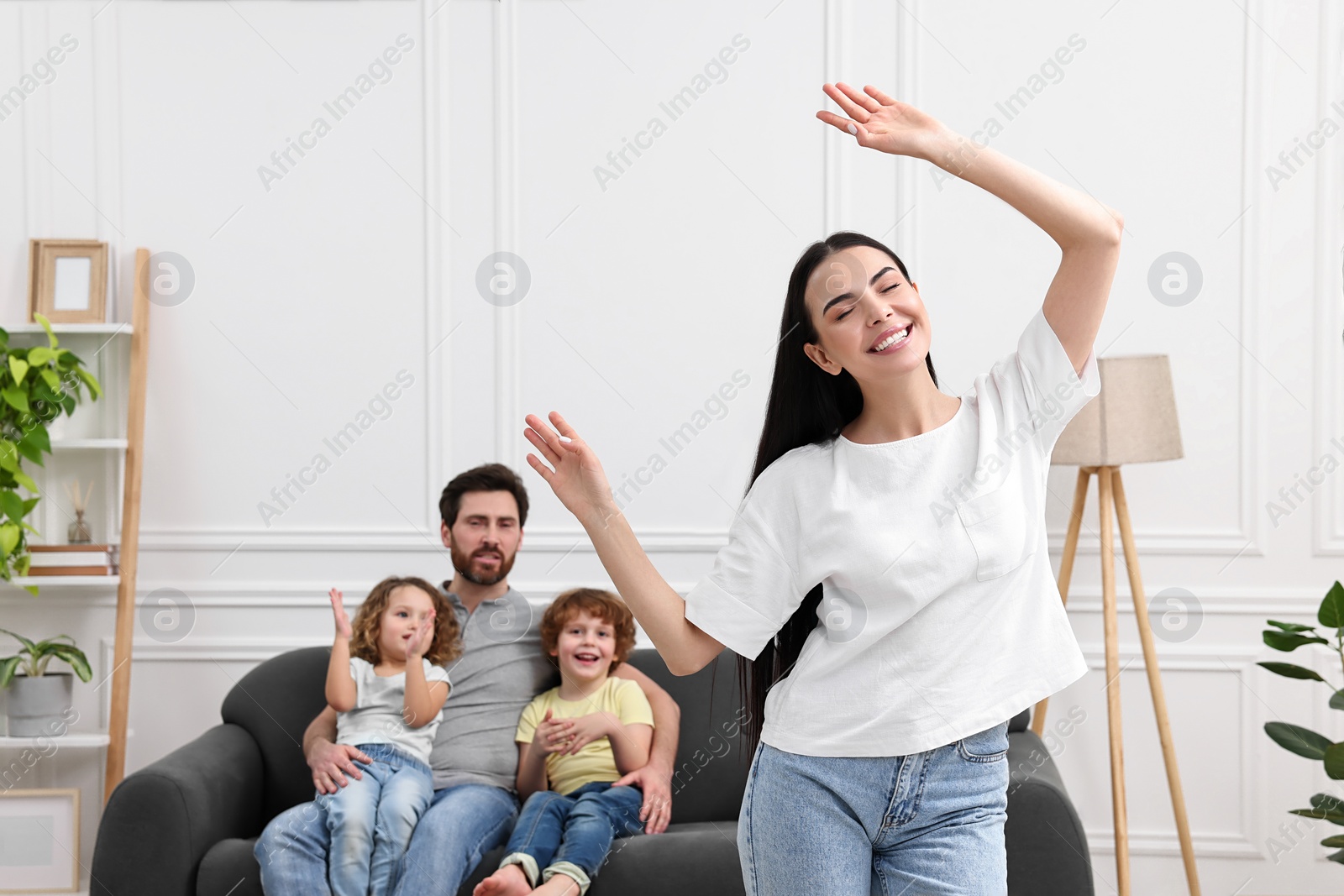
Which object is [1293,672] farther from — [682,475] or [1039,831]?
[682,475]

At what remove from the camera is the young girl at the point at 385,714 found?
6.79 feet

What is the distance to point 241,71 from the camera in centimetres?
307

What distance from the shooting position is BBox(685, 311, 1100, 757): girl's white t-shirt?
109cm

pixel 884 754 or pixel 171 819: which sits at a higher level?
pixel 884 754

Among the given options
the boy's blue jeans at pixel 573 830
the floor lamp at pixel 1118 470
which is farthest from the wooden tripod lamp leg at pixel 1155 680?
the boy's blue jeans at pixel 573 830

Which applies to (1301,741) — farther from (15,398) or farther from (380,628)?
(15,398)

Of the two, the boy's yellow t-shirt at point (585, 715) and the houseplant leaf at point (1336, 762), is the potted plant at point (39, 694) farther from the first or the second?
the houseplant leaf at point (1336, 762)

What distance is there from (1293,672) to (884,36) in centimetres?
194

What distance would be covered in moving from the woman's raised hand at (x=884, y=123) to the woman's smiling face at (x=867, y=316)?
0.14 metres

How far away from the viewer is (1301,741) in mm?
2268

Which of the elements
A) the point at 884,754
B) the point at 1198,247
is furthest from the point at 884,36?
the point at 884,754

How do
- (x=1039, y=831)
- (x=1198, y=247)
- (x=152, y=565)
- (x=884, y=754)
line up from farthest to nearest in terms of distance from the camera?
(x=152, y=565), (x=1198, y=247), (x=1039, y=831), (x=884, y=754)

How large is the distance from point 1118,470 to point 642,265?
1412 millimetres

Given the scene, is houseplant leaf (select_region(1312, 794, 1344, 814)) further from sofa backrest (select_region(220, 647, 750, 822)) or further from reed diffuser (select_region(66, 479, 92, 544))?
reed diffuser (select_region(66, 479, 92, 544))
